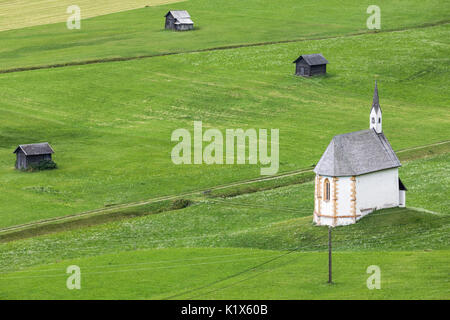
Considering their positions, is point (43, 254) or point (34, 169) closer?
point (43, 254)

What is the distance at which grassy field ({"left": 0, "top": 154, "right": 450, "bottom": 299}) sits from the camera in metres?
58.8

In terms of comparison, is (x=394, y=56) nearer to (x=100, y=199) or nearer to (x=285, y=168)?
(x=285, y=168)

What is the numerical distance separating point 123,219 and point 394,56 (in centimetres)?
7564

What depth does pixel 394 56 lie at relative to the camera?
472 ft

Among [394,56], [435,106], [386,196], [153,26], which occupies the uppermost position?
[153,26]

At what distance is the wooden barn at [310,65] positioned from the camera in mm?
135250

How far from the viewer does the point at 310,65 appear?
5315 inches

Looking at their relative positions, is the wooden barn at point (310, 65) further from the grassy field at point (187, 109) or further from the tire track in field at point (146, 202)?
the tire track in field at point (146, 202)

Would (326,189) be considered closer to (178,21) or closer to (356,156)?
(356,156)

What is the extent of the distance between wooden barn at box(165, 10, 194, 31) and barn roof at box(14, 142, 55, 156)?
67347 millimetres

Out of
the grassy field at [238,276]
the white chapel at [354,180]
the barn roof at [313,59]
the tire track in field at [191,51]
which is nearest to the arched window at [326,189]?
the white chapel at [354,180]

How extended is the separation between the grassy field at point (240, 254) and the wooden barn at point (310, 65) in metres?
51.6

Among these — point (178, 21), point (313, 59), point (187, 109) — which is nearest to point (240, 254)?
point (187, 109)
